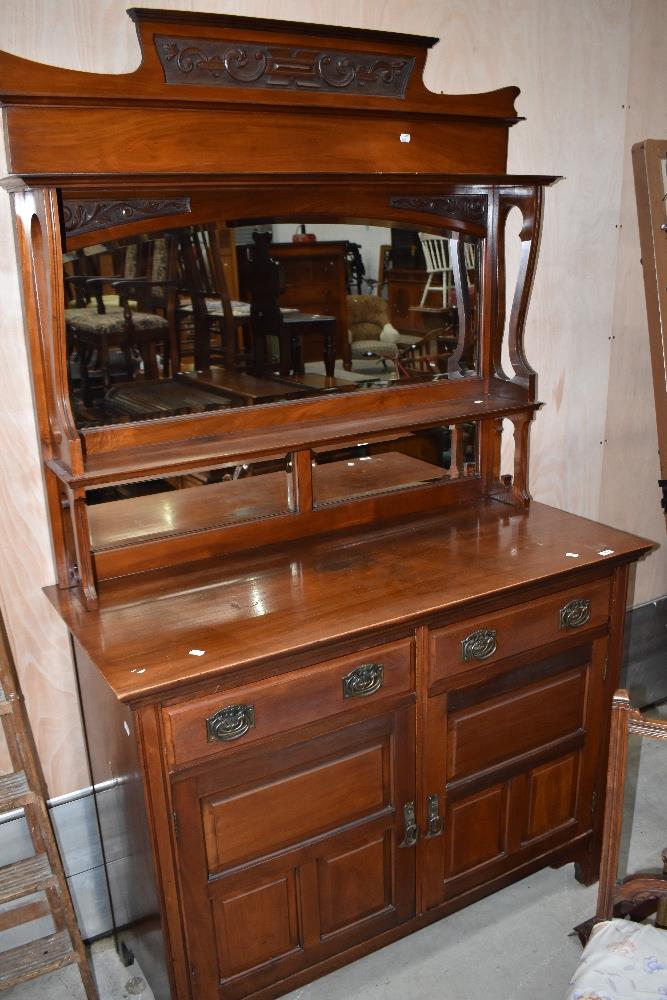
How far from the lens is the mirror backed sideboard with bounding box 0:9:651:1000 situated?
5.25 ft

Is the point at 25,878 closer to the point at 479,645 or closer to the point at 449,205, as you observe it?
the point at 479,645

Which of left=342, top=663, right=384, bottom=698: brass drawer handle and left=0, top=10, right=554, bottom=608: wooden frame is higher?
left=0, top=10, right=554, bottom=608: wooden frame

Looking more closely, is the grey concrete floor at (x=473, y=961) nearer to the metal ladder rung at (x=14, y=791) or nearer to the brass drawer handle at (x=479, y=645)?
the metal ladder rung at (x=14, y=791)

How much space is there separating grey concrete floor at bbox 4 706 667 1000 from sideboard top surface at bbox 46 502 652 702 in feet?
3.01

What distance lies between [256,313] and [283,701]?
85 centimetres

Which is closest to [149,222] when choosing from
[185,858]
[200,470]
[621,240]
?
[200,470]

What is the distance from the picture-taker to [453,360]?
2238mm

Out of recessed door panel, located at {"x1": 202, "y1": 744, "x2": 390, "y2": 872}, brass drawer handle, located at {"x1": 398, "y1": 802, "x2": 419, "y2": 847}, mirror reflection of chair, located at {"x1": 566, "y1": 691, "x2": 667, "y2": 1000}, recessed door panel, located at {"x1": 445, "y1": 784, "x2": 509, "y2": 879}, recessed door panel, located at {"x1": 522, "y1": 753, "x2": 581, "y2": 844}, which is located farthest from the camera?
recessed door panel, located at {"x1": 522, "y1": 753, "x2": 581, "y2": 844}

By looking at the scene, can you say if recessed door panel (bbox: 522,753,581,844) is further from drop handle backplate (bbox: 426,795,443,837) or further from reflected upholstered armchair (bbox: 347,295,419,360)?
reflected upholstered armchair (bbox: 347,295,419,360)

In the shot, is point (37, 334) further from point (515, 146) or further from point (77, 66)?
point (515, 146)

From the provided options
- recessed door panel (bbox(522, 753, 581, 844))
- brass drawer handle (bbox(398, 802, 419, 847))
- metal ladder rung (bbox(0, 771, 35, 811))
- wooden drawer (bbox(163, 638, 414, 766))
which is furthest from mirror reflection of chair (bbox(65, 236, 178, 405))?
recessed door panel (bbox(522, 753, 581, 844))

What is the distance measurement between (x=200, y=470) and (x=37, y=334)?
1.49ft

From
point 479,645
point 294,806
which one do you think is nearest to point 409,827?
→ point 294,806

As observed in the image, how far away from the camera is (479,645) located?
184cm
